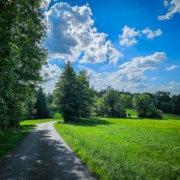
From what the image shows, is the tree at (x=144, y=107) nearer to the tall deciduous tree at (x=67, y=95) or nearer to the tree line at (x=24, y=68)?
the tree line at (x=24, y=68)

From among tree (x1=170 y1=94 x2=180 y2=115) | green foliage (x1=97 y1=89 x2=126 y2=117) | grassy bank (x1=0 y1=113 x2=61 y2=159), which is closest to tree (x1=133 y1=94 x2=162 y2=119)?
green foliage (x1=97 y1=89 x2=126 y2=117)

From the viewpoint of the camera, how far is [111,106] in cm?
7462

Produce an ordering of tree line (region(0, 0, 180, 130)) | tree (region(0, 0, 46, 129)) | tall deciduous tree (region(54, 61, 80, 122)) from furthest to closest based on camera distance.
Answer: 1. tall deciduous tree (region(54, 61, 80, 122))
2. tree (region(0, 0, 46, 129))
3. tree line (region(0, 0, 180, 130))

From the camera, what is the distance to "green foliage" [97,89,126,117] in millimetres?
→ 72875

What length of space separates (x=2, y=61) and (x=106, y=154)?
746 cm

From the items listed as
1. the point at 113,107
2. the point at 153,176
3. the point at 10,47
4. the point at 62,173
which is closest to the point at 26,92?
the point at 10,47

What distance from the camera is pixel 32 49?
14.8 m

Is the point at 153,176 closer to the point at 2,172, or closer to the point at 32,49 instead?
the point at 2,172

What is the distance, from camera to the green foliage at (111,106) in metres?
72.9

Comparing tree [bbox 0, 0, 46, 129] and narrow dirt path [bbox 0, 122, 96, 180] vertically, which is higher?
tree [bbox 0, 0, 46, 129]

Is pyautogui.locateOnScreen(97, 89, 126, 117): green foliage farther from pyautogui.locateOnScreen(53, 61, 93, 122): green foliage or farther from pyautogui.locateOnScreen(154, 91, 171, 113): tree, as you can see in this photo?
pyautogui.locateOnScreen(154, 91, 171, 113): tree

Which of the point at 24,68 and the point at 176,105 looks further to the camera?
the point at 176,105

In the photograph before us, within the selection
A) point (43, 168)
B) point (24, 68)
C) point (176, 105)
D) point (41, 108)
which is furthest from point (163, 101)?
point (43, 168)

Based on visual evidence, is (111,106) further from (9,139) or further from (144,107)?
(9,139)
